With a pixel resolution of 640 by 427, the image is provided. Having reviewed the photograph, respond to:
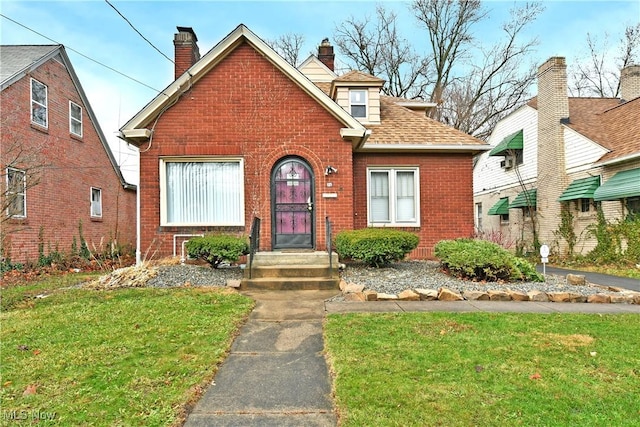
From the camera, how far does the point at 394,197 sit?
12.0 meters

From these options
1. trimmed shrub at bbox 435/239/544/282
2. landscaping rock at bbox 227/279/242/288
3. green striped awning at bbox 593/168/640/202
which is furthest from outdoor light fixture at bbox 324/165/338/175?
green striped awning at bbox 593/168/640/202

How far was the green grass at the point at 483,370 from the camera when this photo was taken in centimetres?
298

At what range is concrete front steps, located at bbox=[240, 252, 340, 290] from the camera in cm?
806

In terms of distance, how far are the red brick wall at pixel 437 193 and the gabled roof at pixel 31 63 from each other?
421 inches

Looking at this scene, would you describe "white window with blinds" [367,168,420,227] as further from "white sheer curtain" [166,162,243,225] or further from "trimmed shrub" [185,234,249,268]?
"trimmed shrub" [185,234,249,268]

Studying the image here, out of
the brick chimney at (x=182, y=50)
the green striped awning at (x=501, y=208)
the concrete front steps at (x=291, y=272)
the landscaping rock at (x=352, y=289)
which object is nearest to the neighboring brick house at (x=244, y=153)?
the concrete front steps at (x=291, y=272)

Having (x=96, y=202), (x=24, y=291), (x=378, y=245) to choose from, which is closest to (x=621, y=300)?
(x=378, y=245)

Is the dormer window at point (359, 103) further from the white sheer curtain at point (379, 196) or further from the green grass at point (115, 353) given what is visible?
the green grass at point (115, 353)

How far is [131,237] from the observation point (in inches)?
787

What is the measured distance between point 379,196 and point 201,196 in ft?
17.1

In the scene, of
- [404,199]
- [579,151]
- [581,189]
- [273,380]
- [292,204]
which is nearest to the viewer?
[273,380]

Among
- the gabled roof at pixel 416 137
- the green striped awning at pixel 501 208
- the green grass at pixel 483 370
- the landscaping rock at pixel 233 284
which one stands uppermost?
the gabled roof at pixel 416 137

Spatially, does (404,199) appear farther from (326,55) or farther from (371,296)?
(326,55)

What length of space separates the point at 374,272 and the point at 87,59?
8.58 meters
